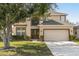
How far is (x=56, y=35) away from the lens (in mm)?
18516

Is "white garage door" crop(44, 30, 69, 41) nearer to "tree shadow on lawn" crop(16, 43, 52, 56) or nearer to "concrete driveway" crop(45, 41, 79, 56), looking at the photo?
"concrete driveway" crop(45, 41, 79, 56)

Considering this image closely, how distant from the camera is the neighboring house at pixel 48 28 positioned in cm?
1864

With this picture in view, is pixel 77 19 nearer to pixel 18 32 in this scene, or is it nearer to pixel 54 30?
pixel 54 30

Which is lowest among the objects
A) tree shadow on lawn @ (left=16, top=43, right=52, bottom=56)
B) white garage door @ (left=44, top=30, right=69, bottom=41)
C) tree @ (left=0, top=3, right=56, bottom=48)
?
white garage door @ (left=44, top=30, right=69, bottom=41)

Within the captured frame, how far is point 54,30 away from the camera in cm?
1941

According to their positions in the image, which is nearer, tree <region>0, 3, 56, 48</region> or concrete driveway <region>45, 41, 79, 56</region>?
concrete driveway <region>45, 41, 79, 56</region>

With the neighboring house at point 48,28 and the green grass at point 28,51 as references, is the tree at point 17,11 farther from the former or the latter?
the neighboring house at point 48,28

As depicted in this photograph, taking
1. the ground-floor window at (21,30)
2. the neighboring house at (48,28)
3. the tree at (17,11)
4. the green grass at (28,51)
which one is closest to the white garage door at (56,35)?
the neighboring house at (48,28)

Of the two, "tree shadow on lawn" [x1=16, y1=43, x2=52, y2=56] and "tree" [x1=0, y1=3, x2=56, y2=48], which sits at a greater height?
"tree" [x1=0, y1=3, x2=56, y2=48]

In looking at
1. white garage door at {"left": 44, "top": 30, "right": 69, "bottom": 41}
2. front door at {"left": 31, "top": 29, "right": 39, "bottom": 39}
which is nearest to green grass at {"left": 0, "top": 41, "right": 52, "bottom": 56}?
white garage door at {"left": 44, "top": 30, "right": 69, "bottom": 41}

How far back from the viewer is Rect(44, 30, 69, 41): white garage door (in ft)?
60.5

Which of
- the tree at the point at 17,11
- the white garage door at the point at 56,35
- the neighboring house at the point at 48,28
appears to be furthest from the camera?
the neighboring house at the point at 48,28

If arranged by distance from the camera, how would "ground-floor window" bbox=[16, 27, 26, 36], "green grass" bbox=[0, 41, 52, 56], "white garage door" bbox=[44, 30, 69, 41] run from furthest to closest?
"ground-floor window" bbox=[16, 27, 26, 36]
"white garage door" bbox=[44, 30, 69, 41]
"green grass" bbox=[0, 41, 52, 56]

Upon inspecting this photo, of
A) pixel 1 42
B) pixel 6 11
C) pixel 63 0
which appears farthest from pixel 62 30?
pixel 63 0
